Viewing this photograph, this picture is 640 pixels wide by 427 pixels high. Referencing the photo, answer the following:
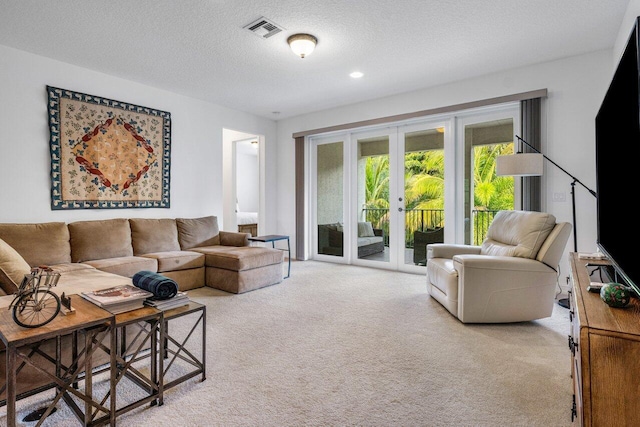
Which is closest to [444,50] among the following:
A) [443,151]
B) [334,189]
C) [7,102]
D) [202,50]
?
[443,151]

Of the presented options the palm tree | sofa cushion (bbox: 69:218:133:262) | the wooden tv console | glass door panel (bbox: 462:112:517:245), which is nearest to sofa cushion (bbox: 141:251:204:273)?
sofa cushion (bbox: 69:218:133:262)

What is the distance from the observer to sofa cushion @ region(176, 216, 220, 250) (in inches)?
175

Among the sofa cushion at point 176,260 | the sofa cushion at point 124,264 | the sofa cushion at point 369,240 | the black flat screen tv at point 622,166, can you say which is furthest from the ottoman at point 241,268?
the black flat screen tv at point 622,166

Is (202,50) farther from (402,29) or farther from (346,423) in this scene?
(346,423)

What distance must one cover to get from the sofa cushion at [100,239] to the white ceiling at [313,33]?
5.72 ft

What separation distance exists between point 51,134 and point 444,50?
13.4ft

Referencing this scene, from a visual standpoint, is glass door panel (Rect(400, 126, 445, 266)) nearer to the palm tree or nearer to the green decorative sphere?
the palm tree

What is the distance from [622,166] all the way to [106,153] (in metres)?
4.56

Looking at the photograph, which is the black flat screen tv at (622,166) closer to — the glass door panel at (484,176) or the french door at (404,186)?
the glass door panel at (484,176)

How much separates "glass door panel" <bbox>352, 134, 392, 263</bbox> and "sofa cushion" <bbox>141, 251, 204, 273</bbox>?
2505mm

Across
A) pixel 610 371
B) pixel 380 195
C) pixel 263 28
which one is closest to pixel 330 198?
pixel 380 195

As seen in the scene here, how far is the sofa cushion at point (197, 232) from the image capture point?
4441mm

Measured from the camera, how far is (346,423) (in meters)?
1.55

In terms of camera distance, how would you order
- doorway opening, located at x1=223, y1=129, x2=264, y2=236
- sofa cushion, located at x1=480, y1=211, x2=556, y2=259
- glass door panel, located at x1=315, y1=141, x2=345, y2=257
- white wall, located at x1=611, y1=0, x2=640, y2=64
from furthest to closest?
doorway opening, located at x1=223, y1=129, x2=264, y2=236
glass door panel, located at x1=315, y1=141, x2=345, y2=257
sofa cushion, located at x1=480, y1=211, x2=556, y2=259
white wall, located at x1=611, y1=0, x2=640, y2=64
